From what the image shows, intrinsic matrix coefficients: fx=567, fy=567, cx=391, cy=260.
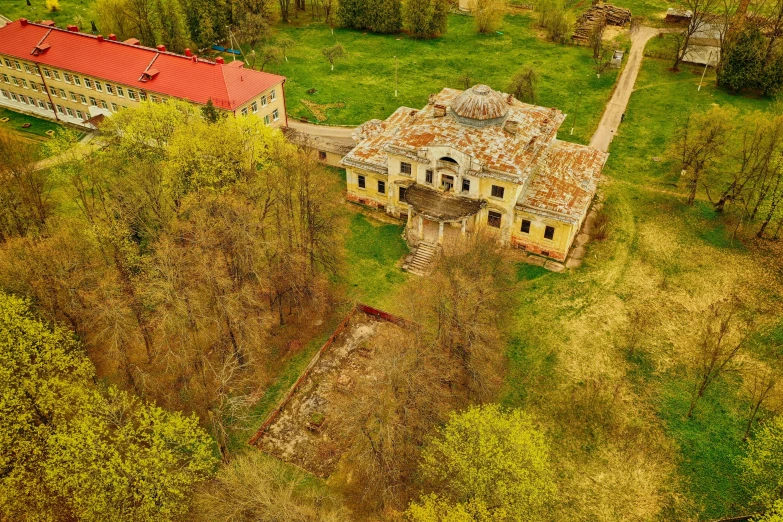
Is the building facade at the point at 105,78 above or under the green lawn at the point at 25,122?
above

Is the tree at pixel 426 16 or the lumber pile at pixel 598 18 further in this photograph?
the lumber pile at pixel 598 18

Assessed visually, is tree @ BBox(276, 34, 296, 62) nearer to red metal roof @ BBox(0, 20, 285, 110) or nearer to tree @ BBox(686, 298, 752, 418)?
red metal roof @ BBox(0, 20, 285, 110)

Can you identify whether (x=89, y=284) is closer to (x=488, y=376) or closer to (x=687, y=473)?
(x=488, y=376)

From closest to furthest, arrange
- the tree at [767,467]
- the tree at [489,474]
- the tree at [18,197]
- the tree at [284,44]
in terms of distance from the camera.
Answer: the tree at [489,474] < the tree at [767,467] < the tree at [18,197] < the tree at [284,44]

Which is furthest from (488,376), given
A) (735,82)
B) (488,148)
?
(735,82)

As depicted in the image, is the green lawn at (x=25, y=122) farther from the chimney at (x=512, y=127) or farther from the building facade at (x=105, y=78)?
the chimney at (x=512, y=127)

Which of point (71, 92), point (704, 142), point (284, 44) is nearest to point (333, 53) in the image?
point (284, 44)

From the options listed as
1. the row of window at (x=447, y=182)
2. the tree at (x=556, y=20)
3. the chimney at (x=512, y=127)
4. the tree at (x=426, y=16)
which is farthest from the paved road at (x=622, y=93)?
the tree at (x=426, y=16)
